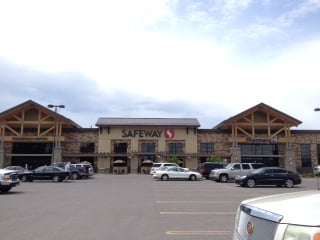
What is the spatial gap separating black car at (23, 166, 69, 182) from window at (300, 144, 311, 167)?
38.5 m

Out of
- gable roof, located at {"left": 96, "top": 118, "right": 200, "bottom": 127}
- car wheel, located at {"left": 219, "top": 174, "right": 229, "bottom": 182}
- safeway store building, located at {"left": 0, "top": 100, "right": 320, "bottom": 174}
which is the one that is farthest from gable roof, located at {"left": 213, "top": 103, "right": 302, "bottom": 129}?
car wheel, located at {"left": 219, "top": 174, "right": 229, "bottom": 182}

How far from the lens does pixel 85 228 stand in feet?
30.4

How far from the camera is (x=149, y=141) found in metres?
56.2

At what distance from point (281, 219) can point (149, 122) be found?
54.6 m

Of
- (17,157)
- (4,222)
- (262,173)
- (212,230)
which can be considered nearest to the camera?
(212,230)

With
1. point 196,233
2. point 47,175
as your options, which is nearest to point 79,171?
point 47,175

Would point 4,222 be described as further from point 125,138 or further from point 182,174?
point 125,138

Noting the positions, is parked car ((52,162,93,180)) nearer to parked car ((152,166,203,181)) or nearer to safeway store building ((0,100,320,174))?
parked car ((152,166,203,181))

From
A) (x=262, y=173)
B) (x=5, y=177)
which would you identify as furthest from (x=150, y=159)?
(x=5, y=177)

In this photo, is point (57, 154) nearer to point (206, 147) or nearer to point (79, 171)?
point (79, 171)

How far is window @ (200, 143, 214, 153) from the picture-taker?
56.3 m

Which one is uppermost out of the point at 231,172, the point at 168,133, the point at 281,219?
the point at 168,133

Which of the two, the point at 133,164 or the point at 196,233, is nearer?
the point at 196,233

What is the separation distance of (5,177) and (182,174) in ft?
63.4
